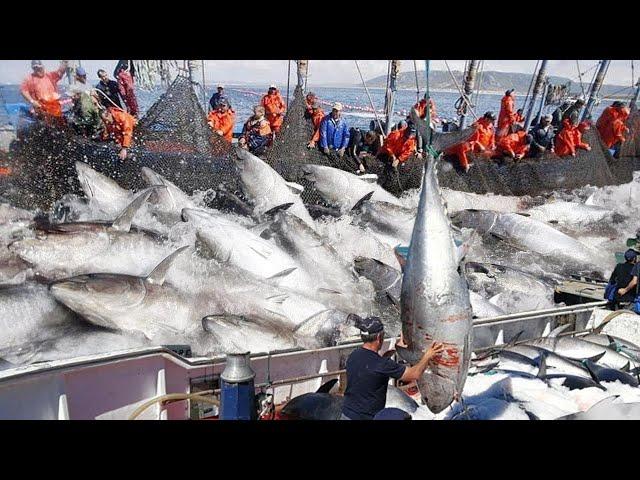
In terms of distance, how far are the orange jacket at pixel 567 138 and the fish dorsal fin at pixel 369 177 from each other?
360 centimetres

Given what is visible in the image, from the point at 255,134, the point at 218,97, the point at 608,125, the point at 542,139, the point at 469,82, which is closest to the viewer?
the point at 218,97

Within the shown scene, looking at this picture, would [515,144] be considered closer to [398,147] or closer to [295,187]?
[398,147]

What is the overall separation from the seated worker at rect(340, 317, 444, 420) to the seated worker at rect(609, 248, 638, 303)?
474cm

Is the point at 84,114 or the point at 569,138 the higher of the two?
the point at 84,114

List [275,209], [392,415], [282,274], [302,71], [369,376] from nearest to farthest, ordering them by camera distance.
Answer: [392,415]
[369,376]
[282,274]
[275,209]
[302,71]

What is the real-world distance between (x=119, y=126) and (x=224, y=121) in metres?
1.55

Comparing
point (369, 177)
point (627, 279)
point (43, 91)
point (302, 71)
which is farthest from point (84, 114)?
point (627, 279)

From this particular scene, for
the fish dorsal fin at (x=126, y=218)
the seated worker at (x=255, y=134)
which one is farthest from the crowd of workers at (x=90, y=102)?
the seated worker at (x=255, y=134)

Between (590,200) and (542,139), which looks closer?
(542,139)

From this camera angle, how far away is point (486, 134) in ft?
34.4

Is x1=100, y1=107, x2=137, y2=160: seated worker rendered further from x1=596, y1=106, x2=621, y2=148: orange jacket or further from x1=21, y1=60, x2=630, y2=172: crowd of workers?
x1=596, y1=106, x2=621, y2=148: orange jacket

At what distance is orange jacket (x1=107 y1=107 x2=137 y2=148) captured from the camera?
8430mm

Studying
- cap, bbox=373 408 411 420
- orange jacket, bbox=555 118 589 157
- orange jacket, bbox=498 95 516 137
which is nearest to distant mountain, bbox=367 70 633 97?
orange jacket, bbox=498 95 516 137

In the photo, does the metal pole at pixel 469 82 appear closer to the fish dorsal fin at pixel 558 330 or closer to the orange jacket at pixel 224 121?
the orange jacket at pixel 224 121
